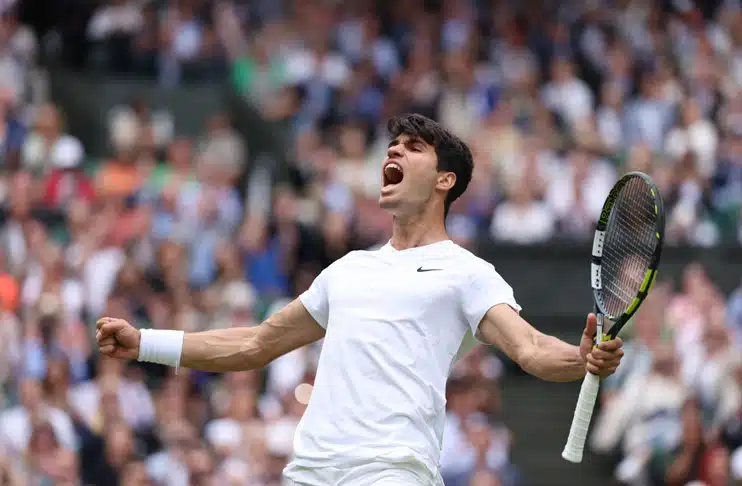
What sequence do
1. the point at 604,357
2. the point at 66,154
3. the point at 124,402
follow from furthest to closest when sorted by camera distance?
the point at 66,154
the point at 124,402
the point at 604,357

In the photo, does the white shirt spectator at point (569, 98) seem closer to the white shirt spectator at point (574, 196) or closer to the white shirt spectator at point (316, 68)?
the white shirt spectator at point (574, 196)

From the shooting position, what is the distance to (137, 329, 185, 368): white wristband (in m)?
6.07

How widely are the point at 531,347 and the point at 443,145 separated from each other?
3.48 feet

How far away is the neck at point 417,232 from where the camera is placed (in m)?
5.94

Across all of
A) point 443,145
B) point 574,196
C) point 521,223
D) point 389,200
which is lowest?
point 521,223

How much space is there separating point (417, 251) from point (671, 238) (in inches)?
335

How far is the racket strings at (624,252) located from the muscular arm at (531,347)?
1.26 feet

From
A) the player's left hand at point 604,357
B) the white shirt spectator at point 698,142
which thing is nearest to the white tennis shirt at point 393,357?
→ the player's left hand at point 604,357

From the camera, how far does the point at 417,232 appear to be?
5.95 m

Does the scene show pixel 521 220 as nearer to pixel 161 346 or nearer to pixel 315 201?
pixel 315 201

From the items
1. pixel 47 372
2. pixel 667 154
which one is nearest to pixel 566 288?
pixel 667 154

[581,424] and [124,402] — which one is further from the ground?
[581,424]

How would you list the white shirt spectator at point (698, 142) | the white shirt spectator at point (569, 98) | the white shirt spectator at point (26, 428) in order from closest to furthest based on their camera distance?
1. the white shirt spectator at point (26, 428)
2. the white shirt spectator at point (698, 142)
3. the white shirt spectator at point (569, 98)

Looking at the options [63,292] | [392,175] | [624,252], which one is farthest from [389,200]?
[63,292]
